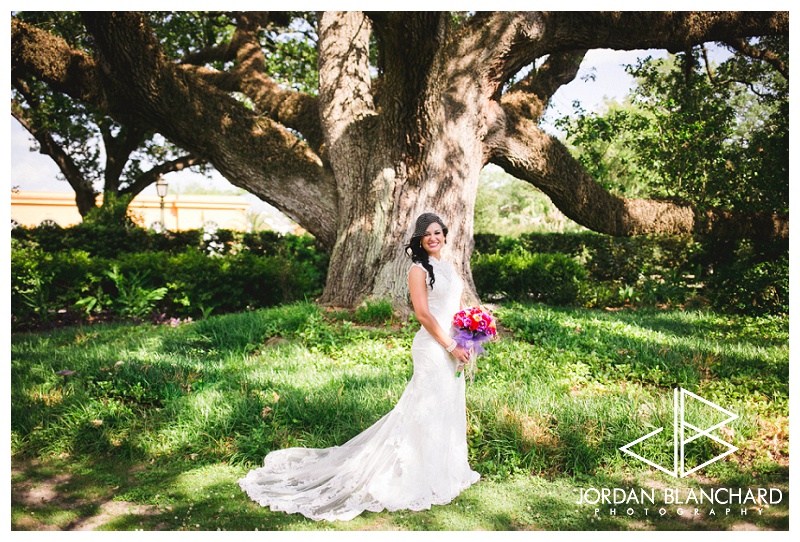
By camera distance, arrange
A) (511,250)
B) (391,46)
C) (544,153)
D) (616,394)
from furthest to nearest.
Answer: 1. (511,250)
2. (544,153)
3. (391,46)
4. (616,394)

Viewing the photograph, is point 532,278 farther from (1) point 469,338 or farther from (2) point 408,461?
(2) point 408,461

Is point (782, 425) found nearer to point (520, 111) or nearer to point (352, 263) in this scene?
point (352, 263)

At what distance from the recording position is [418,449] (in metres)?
4.35

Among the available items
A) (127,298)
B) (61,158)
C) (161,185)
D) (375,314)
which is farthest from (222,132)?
(161,185)

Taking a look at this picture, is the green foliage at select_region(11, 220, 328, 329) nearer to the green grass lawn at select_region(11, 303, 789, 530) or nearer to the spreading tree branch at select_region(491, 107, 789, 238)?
the green grass lawn at select_region(11, 303, 789, 530)

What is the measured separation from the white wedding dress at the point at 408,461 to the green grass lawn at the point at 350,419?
136 millimetres

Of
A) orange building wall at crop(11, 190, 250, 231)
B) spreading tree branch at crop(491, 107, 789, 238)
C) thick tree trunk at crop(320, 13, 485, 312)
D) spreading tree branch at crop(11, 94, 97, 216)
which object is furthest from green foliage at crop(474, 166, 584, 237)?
thick tree trunk at crop(320, 13, 485, 312)

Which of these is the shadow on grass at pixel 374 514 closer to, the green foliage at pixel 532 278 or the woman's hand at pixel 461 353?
the woman's hand at pixel 461 353

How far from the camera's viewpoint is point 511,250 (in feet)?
52.0

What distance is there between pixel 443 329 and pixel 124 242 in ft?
38.4

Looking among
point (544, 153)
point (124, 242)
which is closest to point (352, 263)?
point (544, 153)

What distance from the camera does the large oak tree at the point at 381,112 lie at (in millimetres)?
8133

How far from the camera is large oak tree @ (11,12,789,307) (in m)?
8.13

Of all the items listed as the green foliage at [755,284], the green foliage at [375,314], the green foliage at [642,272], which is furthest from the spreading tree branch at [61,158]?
the green foliage at [755,284]
